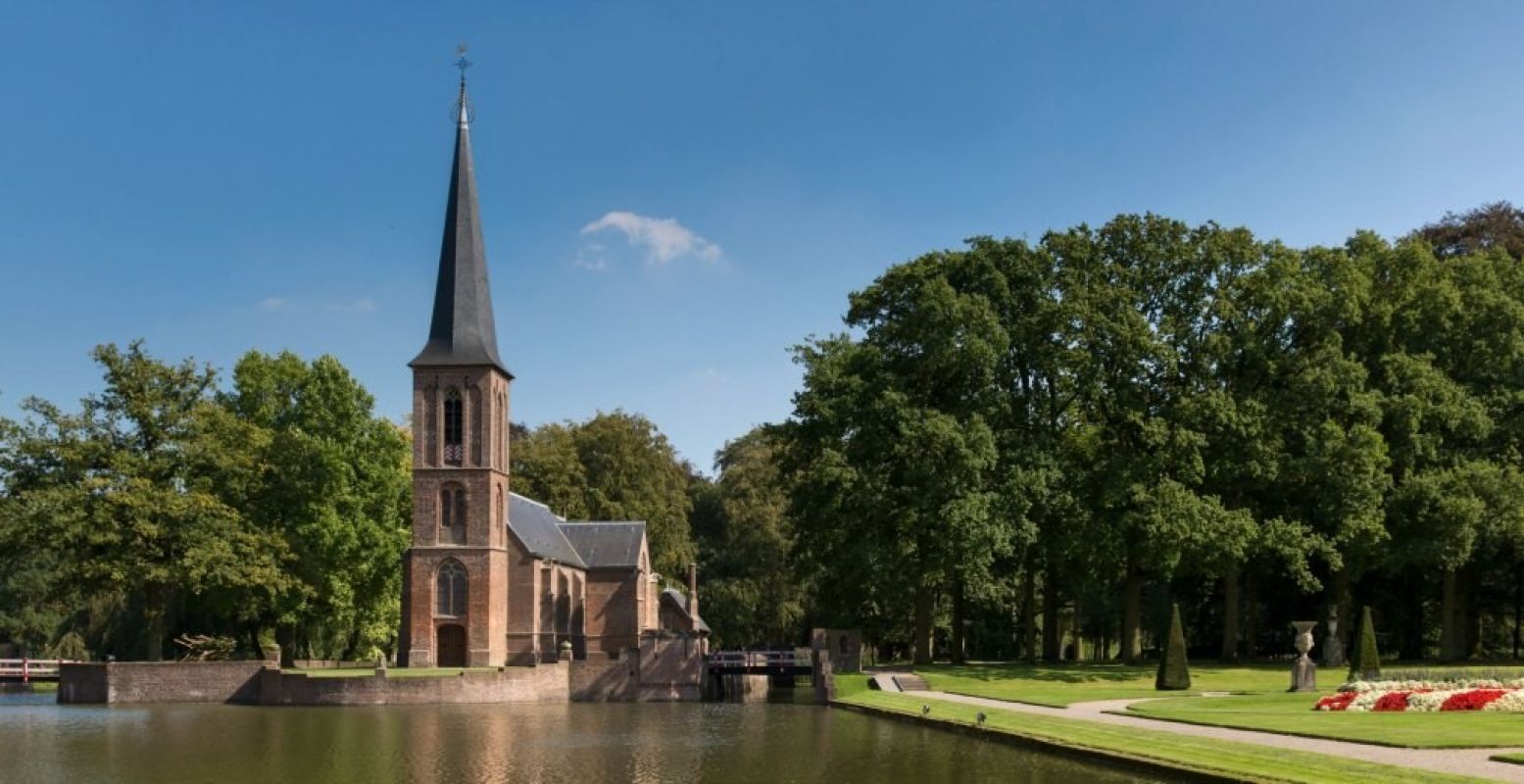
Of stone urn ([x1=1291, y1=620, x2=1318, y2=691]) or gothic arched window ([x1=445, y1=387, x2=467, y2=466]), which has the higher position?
gothic arched window ([x1=445, y1=387, x2=467, y2=466])

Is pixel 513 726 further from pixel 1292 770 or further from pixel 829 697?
pixel 1292 770

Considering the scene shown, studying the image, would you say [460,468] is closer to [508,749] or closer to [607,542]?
[607,542]

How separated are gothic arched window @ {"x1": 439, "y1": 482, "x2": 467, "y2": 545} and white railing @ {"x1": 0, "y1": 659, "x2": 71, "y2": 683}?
15788 mm

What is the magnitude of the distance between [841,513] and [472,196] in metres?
20.9

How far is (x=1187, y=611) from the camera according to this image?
5994 cm

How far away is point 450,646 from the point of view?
5300 cm

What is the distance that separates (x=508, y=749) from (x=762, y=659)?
26125mm

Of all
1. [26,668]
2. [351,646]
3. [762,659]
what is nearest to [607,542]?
[351,646]

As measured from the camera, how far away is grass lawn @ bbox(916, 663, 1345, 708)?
124 ft

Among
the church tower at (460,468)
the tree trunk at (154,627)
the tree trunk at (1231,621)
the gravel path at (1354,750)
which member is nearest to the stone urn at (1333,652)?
the tree trunk at (1231,621)

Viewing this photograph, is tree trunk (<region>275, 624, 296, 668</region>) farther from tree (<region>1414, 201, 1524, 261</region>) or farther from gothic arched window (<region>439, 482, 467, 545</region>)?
tree (<region>1414, 201, 1524, 261</region>)

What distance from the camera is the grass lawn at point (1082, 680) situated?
37.7 meters

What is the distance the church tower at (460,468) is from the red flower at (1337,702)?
32431 mm

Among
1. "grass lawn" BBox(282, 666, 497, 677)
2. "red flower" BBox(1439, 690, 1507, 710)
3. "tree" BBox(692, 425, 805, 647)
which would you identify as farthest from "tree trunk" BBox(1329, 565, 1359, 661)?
"grass lawn" BBox(282, 666, 497, 677)
